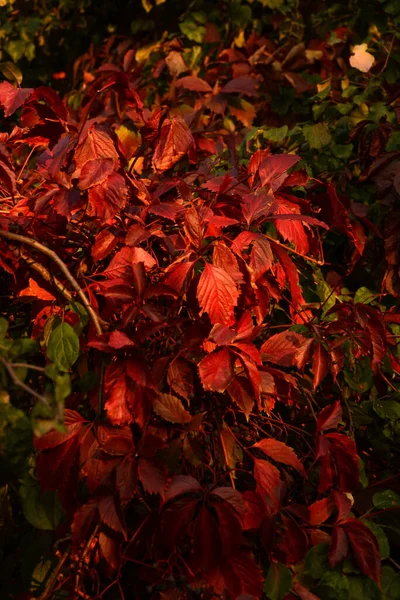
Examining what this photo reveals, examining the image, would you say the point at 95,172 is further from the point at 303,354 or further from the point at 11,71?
the point at 11,71

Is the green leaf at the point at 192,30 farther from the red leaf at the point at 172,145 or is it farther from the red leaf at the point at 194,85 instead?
the red leaf at the point at 172,145

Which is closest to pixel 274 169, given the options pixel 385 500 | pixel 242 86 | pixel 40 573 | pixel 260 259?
pixel 260 259

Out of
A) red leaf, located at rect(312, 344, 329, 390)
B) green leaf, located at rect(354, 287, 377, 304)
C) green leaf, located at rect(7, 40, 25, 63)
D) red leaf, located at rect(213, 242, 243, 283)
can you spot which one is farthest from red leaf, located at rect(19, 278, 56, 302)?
green leaf, located at rect(7, 40, 25, 63)

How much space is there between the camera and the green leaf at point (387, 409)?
1749mm

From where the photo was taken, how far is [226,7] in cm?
307

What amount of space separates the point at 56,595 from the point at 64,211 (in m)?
0.70

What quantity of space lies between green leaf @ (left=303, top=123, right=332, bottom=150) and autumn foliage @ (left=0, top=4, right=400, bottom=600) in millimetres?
416

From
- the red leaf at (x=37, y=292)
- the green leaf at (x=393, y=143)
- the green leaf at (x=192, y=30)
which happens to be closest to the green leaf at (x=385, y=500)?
the red leaf at (x=37, y=292)

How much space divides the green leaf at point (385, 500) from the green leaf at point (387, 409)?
276mm

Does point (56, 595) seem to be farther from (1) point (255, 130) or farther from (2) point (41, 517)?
(1) point (255, 130)

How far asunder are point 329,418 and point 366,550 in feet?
0.82

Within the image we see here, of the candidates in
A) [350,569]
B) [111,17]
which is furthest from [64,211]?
[111,17]

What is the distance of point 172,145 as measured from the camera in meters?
1.47

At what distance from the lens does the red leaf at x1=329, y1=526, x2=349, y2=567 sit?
1322mm
